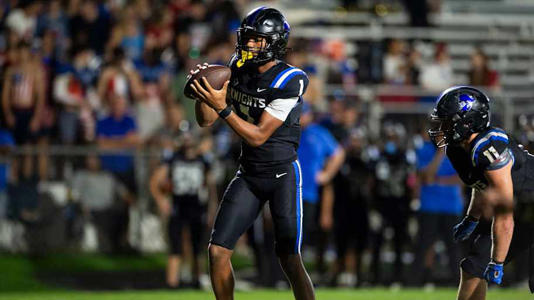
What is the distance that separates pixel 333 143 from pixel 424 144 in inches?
42.1

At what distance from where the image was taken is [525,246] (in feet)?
22.6

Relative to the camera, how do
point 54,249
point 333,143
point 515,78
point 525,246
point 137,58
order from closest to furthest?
point 525,246 < point 333,143 < point 54,249 < point 137,58 < point 515,78

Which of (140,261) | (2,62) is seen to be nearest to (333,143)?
(140,261)

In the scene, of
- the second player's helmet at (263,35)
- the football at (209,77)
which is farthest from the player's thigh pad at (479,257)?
the football at (209,77)

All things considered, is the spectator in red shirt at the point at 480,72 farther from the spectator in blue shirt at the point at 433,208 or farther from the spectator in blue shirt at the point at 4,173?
the spectator in blue shirt at the point at 4,173

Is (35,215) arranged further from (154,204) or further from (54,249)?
(154,204)

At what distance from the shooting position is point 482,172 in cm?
643

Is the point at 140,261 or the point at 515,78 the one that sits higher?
the point at 515,78

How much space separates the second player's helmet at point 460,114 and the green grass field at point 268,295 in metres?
4.24

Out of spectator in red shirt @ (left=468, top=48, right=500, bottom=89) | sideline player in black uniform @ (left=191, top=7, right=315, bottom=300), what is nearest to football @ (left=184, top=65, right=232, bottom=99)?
sideline player in black uniform @ (left=191, top=7, right=315, bottom=300)

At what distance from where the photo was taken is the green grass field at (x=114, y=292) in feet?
35.4

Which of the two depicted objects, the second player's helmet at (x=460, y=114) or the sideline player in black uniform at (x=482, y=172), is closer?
the sideline player in black uniform at (x=482, y=172)

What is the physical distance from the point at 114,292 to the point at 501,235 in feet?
20.7

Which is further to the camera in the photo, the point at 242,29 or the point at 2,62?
the point at 2,62
